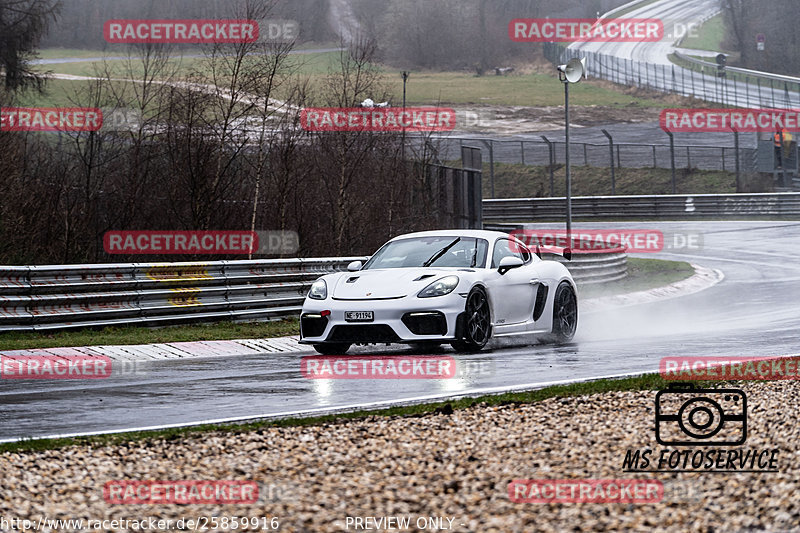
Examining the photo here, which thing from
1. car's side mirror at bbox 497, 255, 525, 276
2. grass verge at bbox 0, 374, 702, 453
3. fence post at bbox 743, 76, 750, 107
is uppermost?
fence post at bbox 743, 76, 750, 107

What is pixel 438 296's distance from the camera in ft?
43.4

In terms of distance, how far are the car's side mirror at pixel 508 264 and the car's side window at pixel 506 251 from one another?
0.33 feet

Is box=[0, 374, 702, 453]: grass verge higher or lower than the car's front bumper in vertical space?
lower

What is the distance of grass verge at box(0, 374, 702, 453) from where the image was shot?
7.83 metres

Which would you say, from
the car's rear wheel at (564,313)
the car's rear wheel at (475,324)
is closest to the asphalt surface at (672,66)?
the car's rear wheel at (564,313)

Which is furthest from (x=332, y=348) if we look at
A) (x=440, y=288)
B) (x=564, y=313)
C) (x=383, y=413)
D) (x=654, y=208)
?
(x=654, y=208)

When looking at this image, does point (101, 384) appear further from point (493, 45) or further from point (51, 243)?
point (493, 45)

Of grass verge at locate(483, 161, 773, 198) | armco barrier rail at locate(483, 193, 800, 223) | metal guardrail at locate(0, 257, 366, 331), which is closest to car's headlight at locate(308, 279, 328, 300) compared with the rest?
metal guardrail at locate(0, 257, 366, 331)

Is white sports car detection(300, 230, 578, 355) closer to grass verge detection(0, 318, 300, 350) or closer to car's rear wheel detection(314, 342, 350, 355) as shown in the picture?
car's rear wheel detection(314, 342, 350, 355)

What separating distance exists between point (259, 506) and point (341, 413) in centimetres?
316

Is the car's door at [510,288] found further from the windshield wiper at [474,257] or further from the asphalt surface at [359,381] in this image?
the asphalt surface at [359,381]

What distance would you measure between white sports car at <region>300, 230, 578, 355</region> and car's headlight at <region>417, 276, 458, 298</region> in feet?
0.04

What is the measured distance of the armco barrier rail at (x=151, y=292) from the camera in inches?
611

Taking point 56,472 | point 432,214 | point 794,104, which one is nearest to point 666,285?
point 432,214
